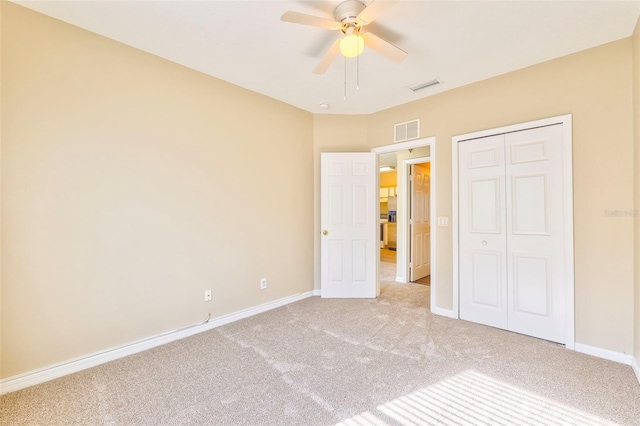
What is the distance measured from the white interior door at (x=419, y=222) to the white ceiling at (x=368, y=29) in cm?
225

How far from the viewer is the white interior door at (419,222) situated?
5090 mm

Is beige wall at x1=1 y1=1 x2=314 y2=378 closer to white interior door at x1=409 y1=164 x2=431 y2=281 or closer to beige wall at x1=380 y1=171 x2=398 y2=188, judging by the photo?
white interior door at x1=409 y1=164 x2=431 y2=281

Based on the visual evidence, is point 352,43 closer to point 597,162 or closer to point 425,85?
point 425,85

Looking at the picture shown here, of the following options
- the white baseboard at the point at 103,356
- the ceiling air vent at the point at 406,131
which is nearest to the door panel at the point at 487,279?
the ceiling air vent at the point at 406,131

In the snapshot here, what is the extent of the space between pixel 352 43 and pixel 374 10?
9.5 inches

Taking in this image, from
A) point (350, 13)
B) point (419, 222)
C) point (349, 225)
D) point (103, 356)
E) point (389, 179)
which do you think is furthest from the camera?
point (389, 179)

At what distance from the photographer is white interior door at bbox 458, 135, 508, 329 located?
301 centimetres

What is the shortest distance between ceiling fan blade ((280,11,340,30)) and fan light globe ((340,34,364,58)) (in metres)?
0.12

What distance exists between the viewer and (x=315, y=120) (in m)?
4.25

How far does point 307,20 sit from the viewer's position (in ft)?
6.06

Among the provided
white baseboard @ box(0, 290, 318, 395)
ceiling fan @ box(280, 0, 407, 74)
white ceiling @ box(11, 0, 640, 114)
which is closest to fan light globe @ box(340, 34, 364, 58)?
ceiling fan @ box(280, 0, 407, 74)

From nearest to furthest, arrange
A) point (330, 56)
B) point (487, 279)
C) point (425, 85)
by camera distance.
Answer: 1. point (330, 56)
2. point (487, 279)
3. point (425, 85)

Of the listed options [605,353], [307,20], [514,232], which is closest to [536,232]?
[514,232]

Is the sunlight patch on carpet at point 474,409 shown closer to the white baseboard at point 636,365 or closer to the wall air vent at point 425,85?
the white baseboard at point 636,365
